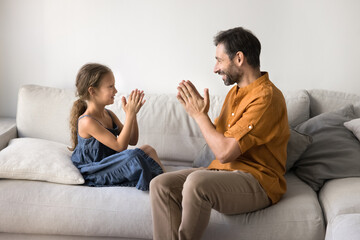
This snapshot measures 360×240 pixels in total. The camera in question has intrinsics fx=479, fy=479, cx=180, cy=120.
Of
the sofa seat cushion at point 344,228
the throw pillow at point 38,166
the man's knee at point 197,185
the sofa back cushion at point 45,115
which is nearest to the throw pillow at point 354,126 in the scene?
the sofa seat cushion at point 344,228

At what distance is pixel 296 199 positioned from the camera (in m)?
2.17

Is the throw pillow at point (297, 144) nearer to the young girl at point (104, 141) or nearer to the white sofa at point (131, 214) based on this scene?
the white sofa at point (131, 214)

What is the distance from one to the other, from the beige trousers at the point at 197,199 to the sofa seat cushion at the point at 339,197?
0.27 m

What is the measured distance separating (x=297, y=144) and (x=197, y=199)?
0.79 meters

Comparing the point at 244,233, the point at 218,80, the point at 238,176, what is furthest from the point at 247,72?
the point at 218,80

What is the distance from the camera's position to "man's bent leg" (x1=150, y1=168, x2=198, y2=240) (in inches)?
79.4

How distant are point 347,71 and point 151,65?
1268 millimetres

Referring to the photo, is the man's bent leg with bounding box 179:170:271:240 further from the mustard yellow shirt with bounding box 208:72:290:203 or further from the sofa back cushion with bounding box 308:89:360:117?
the sofa back cushion with bounding box 308:89:360:117

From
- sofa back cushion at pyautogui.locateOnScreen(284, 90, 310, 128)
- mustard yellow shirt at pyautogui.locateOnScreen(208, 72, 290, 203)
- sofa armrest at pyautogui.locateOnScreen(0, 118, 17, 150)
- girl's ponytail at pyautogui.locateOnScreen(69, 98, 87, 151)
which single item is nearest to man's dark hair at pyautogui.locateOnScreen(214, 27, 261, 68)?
mustard yellow shirt at pyautogui.locateOnScreen(208, 72, 290, 203)

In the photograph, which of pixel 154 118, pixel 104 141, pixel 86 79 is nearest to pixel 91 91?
pixel 86 79

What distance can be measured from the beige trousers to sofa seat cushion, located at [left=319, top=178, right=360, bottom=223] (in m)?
0.27

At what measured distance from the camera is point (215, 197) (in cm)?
200

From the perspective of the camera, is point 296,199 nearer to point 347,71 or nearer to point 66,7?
point 347,71

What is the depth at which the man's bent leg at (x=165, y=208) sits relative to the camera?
2018 mm
